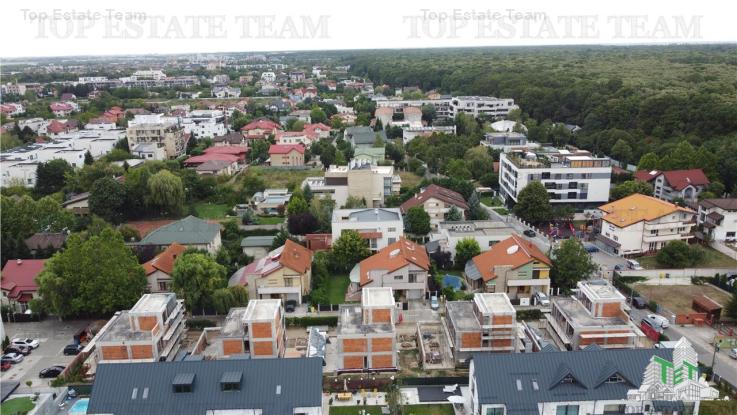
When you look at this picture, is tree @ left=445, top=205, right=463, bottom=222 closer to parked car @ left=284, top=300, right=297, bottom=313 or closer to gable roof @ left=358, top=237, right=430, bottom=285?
gable roof @ left=358, top=237, right=430, bottom=285

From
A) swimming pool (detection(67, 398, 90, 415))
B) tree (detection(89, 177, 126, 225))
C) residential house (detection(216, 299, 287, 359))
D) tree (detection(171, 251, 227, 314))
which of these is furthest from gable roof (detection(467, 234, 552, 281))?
tree (detection(89, 177, 126, 225))

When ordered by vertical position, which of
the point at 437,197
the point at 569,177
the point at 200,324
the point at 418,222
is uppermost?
the point at 569,177

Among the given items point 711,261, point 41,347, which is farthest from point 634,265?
point 41,347

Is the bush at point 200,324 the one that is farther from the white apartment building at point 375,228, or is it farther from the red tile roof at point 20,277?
the white apartment building at point 375,228

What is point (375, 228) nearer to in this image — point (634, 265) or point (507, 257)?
point (507, 257)

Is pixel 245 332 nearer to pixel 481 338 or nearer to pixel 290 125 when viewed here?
pixel 481 338

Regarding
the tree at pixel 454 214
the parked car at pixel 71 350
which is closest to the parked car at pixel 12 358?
the parked car at pixel 71 350

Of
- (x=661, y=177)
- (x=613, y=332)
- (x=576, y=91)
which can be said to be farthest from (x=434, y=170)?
(x=613, y=332)
